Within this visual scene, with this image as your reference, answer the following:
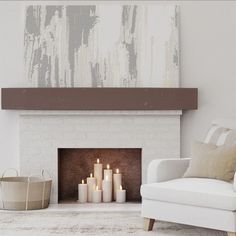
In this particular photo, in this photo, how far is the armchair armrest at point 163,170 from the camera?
441cm

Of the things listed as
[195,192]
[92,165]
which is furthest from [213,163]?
[92,165]

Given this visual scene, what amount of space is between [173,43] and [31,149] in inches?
64.1

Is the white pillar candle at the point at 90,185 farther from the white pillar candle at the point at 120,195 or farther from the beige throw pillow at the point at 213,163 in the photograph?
the beige throw pillow at the point at 213,163

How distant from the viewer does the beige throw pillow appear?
429cm

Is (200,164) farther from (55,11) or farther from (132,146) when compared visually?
(55,11)

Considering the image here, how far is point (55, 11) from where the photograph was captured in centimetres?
562

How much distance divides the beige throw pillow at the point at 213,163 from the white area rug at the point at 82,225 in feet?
1.29

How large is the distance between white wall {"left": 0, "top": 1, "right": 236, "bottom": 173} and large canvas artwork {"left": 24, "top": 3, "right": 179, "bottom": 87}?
0.11 metres

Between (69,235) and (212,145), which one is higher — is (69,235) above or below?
below

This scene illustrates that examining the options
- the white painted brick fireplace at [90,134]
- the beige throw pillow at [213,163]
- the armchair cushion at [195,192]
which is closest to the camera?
the armchair cushion at [195,192]

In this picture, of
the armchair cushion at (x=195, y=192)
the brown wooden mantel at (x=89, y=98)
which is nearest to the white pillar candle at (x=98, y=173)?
the brown wooden mantel at (x=89, y=98)

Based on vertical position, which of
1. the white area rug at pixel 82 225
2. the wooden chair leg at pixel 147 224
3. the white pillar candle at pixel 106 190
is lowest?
the white area rug at pixel 82 225

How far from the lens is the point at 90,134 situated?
556cm

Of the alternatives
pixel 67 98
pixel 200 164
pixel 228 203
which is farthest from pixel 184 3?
pixel 228 203
